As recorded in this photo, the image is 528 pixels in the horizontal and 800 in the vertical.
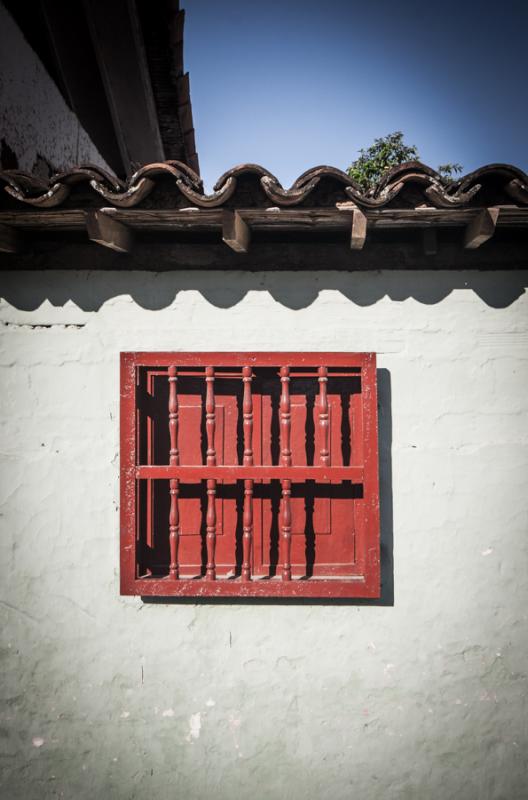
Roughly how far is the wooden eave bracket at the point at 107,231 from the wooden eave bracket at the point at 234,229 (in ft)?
1.67

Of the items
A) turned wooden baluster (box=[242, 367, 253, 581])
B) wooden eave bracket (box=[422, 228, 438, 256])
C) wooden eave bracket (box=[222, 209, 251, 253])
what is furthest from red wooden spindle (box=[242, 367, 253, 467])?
wooden eave bracket (box=[422, 228, 438, 256])

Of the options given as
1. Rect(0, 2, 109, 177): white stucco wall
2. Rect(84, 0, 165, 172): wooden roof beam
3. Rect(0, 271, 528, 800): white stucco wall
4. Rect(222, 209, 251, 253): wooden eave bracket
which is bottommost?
Rect(0, 271, 528, 800): white stucco wall

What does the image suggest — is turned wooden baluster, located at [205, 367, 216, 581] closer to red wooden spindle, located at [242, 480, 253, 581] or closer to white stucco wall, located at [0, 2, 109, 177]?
red wooden spindle, located at [242, 480, 253, 581]

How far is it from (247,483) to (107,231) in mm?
1303

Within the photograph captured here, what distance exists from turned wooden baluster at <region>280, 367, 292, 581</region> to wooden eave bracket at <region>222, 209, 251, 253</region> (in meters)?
0.61

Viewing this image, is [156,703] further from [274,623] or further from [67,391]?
[67,391]

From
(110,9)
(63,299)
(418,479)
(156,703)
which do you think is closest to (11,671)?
(156,703)

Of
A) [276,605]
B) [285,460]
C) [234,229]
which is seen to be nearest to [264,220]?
[234,229]

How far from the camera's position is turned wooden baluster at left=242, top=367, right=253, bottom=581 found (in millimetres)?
2197

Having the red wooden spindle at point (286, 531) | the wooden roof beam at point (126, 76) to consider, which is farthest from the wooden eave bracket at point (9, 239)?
the wooden roof beam at point (126, 76)

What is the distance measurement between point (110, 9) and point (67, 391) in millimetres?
2828

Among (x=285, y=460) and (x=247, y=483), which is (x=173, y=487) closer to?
(x=247, y=483)

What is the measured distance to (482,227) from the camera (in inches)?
80.7

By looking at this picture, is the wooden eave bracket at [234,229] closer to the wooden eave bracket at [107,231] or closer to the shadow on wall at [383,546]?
the wooden eave bracket at [107,231]
